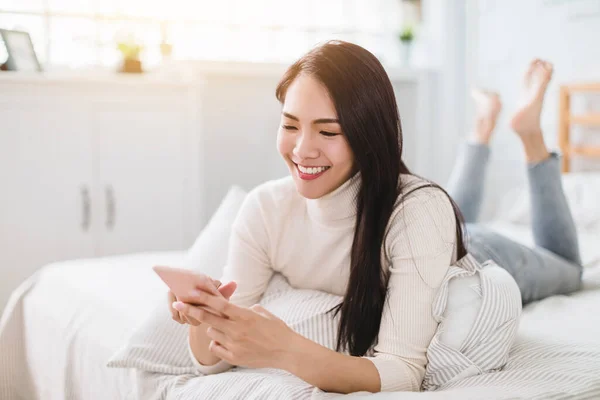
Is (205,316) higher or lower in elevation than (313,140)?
lower

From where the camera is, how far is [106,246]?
9.62ft

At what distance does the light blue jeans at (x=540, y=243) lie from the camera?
1845mm

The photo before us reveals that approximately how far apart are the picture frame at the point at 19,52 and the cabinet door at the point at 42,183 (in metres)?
0.16

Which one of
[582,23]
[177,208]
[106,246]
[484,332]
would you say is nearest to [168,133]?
[177,208]

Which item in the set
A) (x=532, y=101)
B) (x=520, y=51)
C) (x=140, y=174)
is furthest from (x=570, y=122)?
(x=140, y=174)

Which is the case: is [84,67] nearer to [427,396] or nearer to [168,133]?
[168,133]

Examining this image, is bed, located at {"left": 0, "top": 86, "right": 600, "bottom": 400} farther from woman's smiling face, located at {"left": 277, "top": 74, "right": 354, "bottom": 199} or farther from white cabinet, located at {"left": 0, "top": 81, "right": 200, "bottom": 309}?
white cabinet, located at {"left": 0, "top": 81, "right": 200, "bottom": 309}

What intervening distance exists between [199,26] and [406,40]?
1.10 meters

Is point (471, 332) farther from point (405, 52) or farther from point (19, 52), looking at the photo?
point (405, 52)

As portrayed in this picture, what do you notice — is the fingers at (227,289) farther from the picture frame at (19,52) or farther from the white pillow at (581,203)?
the picture frame at (19,52)

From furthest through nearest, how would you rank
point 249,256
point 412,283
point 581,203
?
point 581,203, point 249,256, point 412,283

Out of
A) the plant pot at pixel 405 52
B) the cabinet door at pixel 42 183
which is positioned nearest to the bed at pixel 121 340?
the cabinet door at pixel 42 183

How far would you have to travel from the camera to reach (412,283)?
1.20 meters

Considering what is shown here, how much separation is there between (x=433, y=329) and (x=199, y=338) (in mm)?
423
